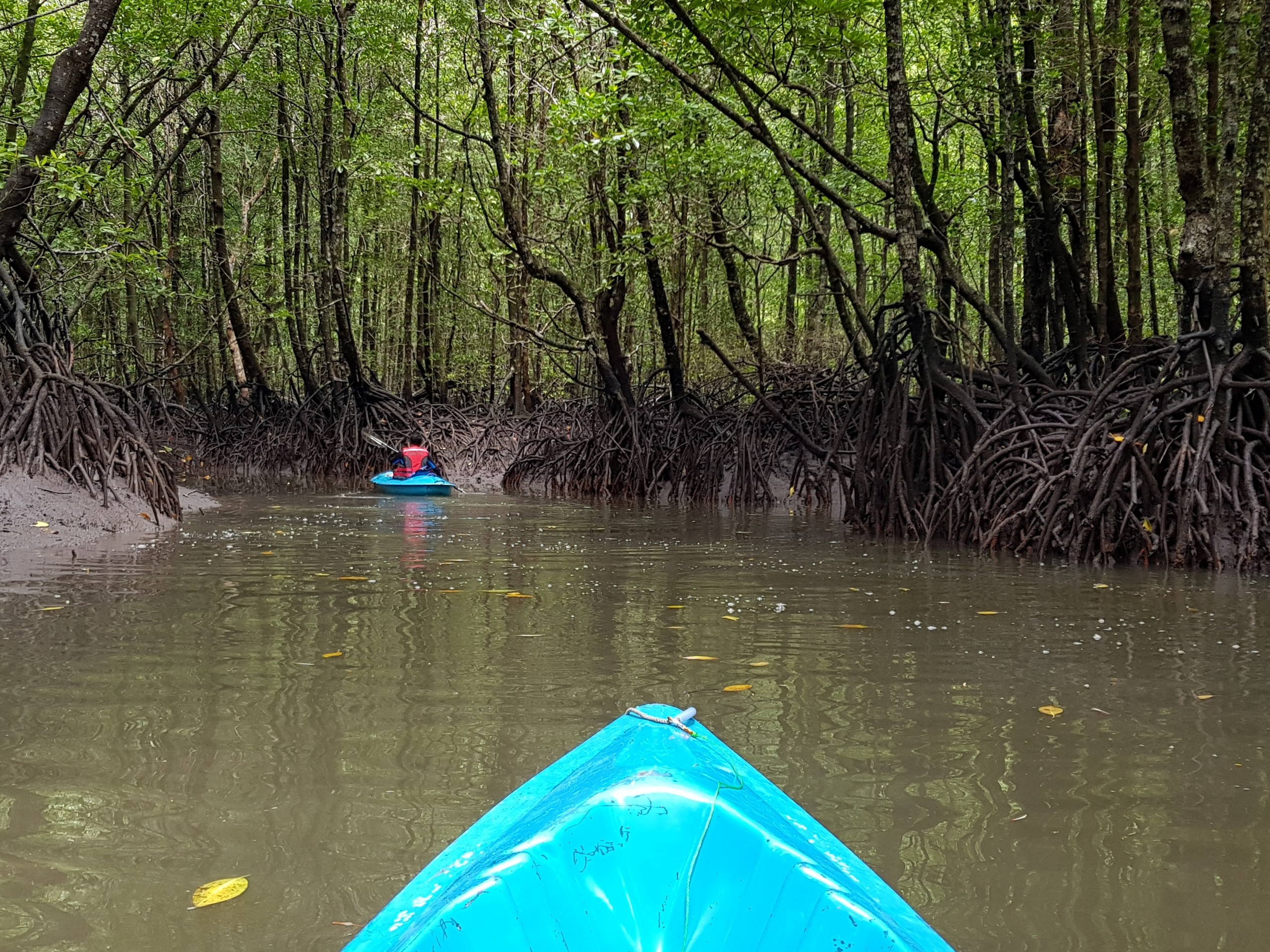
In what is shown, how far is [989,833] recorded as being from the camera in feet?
6.94

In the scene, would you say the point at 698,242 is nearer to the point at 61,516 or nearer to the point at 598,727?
the point at 61,516

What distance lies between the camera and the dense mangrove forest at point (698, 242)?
6492 mm

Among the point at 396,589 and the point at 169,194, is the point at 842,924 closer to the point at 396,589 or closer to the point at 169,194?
the point at 396,589

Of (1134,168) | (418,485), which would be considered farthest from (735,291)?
(1134,168)

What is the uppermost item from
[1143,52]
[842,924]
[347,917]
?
[1143,52]

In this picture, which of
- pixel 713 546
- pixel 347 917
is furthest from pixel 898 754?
pixel 713 546

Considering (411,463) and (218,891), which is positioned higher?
(411,463)

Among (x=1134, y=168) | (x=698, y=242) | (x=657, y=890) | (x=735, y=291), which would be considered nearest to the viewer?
(x=657, y=890)

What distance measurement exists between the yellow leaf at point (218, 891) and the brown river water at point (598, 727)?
0.02 metres

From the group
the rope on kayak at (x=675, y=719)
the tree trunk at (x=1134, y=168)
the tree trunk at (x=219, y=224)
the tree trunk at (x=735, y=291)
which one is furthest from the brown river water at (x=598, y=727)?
the tree trunk at (x=219, y=224)

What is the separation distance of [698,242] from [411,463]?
20.7 feet

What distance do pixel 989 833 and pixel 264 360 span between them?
21328 millimetres

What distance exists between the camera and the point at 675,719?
1679mm

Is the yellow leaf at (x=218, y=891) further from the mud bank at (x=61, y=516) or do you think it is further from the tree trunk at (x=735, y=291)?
the tree trunk at (x=735, y=291)
